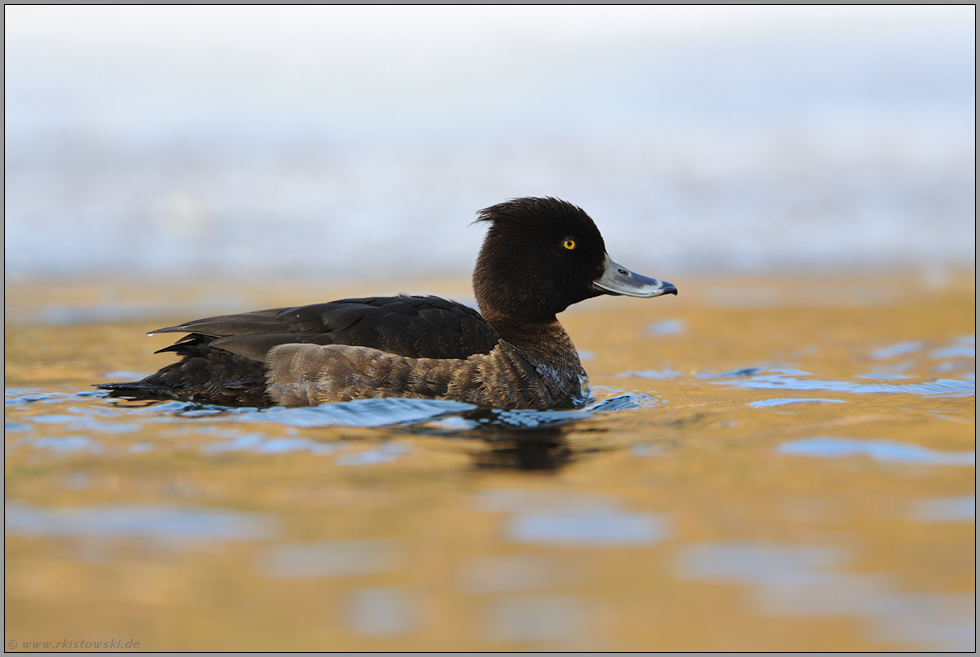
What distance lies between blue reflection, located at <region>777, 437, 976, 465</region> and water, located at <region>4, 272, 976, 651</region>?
17 millimetres

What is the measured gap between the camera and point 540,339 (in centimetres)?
560

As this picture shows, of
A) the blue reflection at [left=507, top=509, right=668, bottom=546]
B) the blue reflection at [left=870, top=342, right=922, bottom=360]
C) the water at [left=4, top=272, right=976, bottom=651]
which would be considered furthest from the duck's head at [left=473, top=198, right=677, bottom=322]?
the blue reflection at [left=507, top=509, right=668, bottom=546]

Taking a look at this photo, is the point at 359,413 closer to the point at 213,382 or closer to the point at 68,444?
the point at 213,382

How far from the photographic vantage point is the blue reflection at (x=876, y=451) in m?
3.71

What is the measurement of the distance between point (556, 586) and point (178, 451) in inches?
73.1

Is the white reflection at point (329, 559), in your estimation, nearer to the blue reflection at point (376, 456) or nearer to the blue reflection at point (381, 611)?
the blue reflection at point (381, 611)

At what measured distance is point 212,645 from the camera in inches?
89.4

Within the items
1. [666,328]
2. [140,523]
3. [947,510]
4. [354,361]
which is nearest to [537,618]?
[140,523]

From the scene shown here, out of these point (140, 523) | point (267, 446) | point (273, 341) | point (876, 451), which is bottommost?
point (876, 451)

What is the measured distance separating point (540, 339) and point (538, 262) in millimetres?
452

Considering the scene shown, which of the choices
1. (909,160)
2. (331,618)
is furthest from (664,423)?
(909,160)

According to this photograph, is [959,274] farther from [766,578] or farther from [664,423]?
[766,578]

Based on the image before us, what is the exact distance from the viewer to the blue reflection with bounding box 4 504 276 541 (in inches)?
111

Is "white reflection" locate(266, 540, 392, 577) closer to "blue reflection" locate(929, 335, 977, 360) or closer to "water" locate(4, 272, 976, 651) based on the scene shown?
"water" locate(4, 272, 976, 651)
